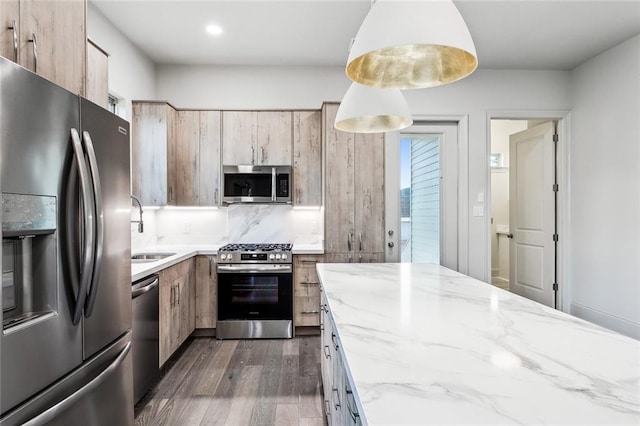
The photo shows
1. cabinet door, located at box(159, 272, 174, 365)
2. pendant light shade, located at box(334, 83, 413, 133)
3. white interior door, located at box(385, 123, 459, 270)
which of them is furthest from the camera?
white interior door, located at box(385, 123, 459, 270)

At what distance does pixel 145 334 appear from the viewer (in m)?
2.32

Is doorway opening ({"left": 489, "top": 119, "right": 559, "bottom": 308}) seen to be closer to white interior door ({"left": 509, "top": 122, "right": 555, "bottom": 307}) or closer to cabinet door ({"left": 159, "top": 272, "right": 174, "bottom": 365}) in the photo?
white interior door ({"left": 509, "top": 122, "right": 555, "bottom": 307})

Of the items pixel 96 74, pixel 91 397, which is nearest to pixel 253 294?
pixel 91 397

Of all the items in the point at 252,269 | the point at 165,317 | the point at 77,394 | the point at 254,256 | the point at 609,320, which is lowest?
the point at 609,320

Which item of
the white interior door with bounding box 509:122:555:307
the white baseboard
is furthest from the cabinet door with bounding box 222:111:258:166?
the white baseboard

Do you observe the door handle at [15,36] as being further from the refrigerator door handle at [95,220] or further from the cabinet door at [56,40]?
the refrigerator door handle at [95,220]

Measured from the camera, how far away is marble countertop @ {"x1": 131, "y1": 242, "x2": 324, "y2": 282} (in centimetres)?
233

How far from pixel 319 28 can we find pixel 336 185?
1455mm

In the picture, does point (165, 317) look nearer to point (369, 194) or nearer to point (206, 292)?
point (206, 292)

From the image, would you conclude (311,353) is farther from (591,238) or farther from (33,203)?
(591,238)

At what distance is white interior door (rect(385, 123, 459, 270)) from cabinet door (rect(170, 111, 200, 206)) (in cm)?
223

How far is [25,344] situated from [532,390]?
140cm

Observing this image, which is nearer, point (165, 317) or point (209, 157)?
point (165, 317)

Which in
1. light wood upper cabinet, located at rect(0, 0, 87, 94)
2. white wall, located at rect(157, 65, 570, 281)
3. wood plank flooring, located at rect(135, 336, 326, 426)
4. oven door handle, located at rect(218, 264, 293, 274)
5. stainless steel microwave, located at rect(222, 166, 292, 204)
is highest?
white wall, located at rect(157, 65, 570, 281)
